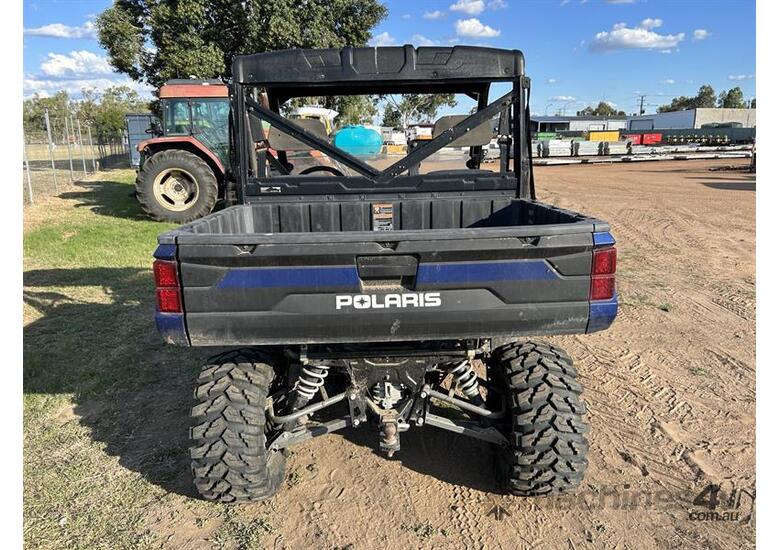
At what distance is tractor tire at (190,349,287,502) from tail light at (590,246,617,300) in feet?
5.26

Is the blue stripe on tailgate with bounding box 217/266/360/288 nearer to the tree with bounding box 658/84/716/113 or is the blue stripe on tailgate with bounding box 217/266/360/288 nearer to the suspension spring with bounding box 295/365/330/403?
the suspension spring with bounding box 295/365/330/403

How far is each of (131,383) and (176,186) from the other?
7.49 m

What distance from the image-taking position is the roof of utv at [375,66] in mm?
3207

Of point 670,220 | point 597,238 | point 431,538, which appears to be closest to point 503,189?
point 597,238

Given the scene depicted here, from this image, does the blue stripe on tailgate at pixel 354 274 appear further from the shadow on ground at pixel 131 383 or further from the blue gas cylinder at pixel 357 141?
the blue gas cylinder at pixel 357 141

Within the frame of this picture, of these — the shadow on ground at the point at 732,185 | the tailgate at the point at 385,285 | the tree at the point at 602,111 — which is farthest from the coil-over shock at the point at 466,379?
the tree at the point at 602,111

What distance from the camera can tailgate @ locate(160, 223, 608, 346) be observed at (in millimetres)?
2234

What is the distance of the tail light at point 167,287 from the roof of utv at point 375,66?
58.5 inches

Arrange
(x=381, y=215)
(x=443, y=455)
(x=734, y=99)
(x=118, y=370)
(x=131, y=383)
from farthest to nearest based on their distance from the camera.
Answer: (x=734, y=99) < (x=118, y=370) < (x=131, y=383) < (x=381, y=215) < (x=443, y=455)

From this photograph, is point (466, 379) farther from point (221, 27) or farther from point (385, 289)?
point (221, 27)

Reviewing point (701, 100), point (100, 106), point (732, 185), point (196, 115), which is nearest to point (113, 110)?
point (100, 106)

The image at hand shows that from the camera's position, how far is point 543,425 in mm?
2604

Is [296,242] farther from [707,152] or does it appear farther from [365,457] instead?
[707,152]

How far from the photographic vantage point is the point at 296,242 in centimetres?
221
